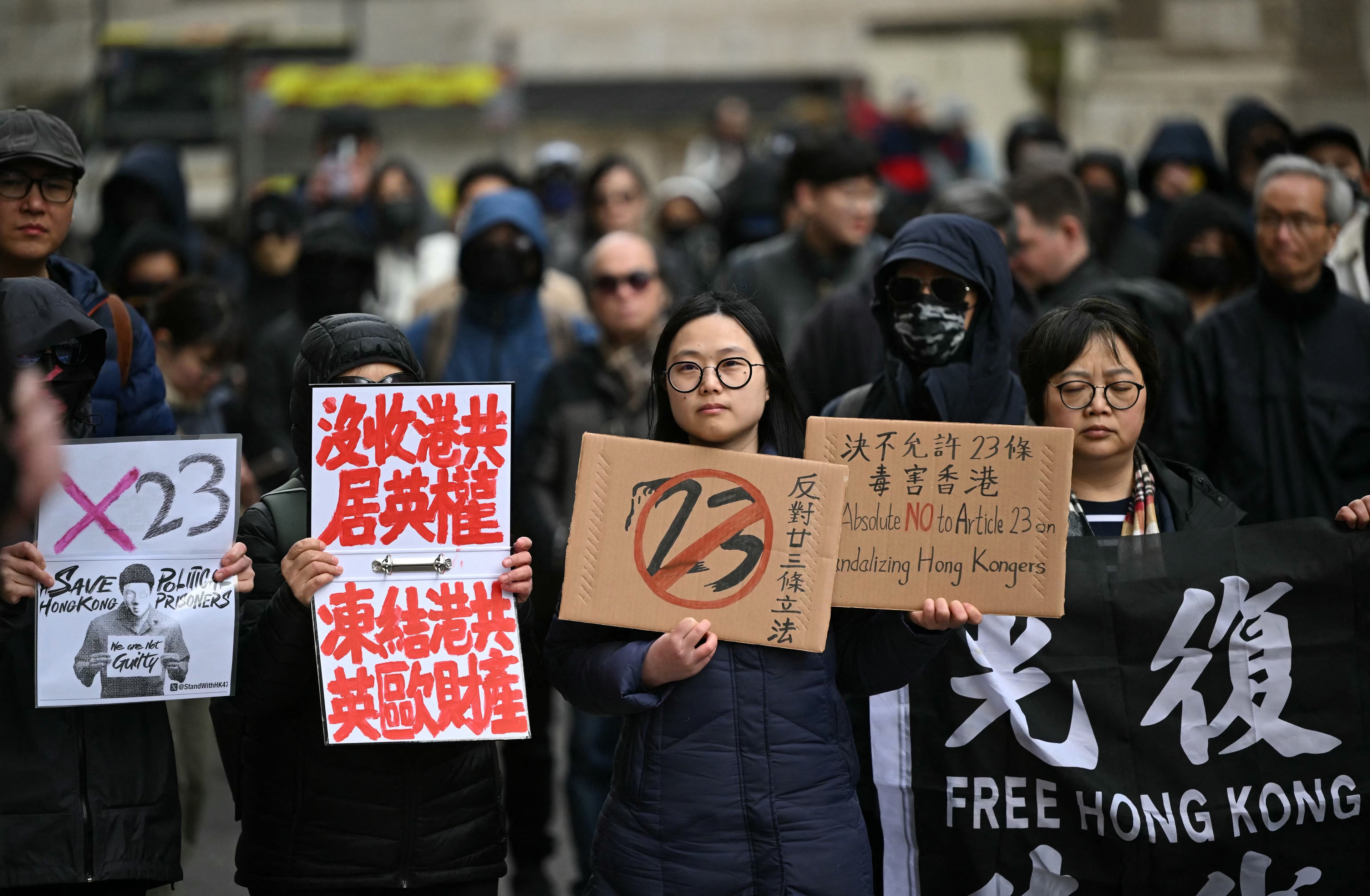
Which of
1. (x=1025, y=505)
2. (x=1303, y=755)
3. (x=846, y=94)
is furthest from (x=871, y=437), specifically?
(x=846, y=94)

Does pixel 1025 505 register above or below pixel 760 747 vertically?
above

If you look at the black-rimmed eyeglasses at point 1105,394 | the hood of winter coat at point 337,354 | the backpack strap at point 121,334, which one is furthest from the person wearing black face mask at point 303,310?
the black-rimmed eyeglasses at point 1105,394

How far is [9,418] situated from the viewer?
2.67m

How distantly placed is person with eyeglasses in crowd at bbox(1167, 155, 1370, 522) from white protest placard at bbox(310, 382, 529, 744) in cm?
251

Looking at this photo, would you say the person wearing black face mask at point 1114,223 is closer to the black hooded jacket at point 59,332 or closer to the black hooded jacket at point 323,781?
the black hooded jacket at point 323,781

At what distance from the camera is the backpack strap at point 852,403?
4.42 meters

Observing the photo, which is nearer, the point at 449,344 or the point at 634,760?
the point at 634,760

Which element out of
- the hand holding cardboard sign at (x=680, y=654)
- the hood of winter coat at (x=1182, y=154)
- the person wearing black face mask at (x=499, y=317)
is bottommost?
the hand holding cardboard sign at (x=680, y=654)

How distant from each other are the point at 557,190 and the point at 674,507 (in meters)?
7.96

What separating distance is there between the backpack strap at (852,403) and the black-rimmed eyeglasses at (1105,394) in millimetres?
644

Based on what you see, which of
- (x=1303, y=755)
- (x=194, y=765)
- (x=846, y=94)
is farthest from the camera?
(x=846, y=94)

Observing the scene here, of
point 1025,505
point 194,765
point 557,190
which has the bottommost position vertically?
point 194,765

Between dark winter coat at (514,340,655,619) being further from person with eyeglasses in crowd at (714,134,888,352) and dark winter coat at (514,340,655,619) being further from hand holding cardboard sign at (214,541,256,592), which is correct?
hand holding cardboard sign at (214,541,256,592)

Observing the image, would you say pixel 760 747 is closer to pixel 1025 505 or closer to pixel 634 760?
pixel 634 760
